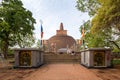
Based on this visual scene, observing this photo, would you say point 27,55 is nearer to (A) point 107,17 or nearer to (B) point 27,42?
(A) point 107,17

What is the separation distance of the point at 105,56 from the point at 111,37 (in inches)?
198

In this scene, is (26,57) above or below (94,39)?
below

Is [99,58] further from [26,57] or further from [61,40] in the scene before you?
[61,40]

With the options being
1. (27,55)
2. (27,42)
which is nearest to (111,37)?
(27,55)

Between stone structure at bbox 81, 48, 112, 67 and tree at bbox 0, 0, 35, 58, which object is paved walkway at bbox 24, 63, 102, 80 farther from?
tree at bbox 0, 0, 35, 58

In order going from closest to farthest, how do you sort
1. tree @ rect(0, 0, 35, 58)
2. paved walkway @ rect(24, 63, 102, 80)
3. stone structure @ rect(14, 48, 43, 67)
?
1. paved walkway @ rect(24, 63, 102, 80)
2. stone structure @ rect(14, 48, 43, 67)
3. tree @ rect(0, 0, 35, 58)

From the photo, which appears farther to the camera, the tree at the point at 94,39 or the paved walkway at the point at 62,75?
the tree at the point at 94,39

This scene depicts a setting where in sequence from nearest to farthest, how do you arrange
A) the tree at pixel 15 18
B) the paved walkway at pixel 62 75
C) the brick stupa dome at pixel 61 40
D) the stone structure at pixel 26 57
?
1. the paved walkway at pixel 62 75
2. the stone structure at pixel 26 57
3. the tree at pixel 15 18
4. the brick stupa dome at pixel 61 40

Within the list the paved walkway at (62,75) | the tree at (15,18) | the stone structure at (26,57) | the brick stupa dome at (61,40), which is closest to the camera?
the paved walkway at (62,75)

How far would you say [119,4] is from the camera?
17734 mm

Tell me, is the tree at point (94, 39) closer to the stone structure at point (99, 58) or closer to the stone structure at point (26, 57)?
the stone structure at point (99, 58)

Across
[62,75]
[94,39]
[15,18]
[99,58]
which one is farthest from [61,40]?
[62,75]

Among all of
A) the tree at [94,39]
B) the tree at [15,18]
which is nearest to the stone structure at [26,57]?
the tree at [15,18]

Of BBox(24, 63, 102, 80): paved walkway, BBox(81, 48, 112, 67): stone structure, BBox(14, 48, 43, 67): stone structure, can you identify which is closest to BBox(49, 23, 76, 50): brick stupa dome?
BBox(14, 48, 43, 67): stone structure
